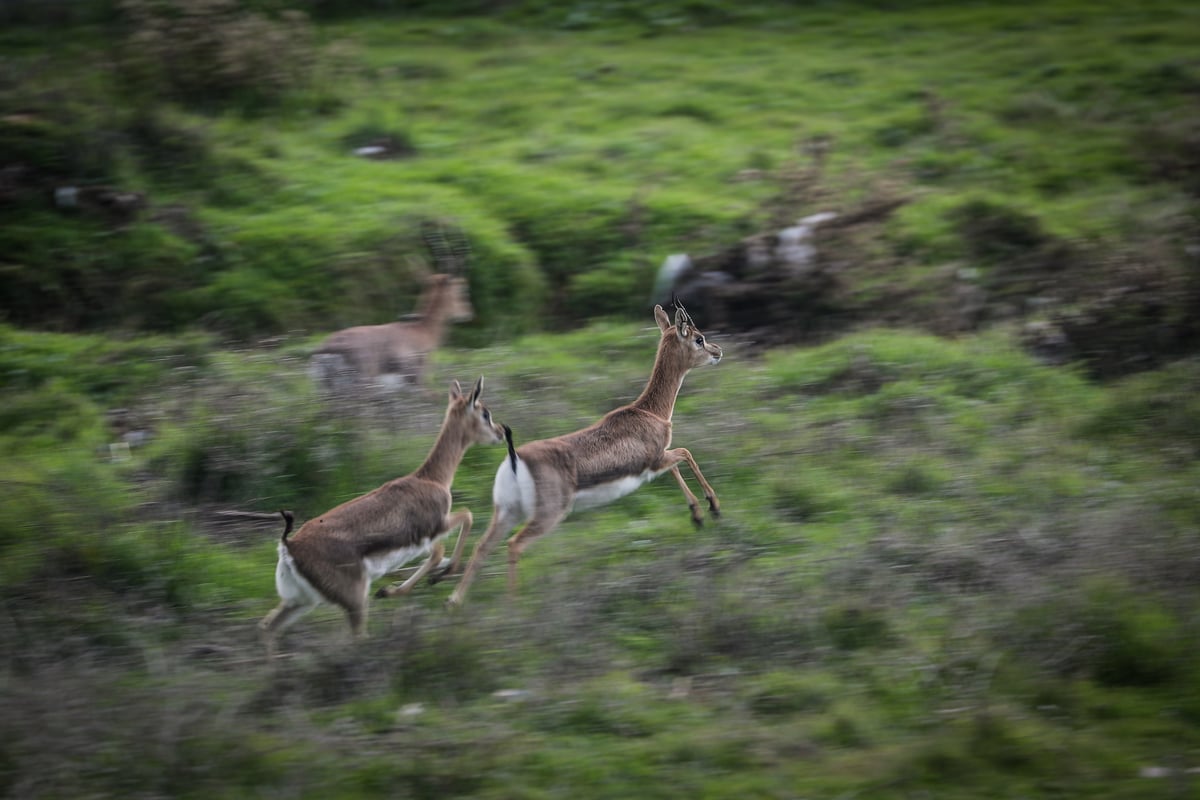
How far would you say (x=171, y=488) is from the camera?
826cm

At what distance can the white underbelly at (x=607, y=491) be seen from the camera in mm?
7621

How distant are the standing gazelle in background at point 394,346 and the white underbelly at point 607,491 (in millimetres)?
2541

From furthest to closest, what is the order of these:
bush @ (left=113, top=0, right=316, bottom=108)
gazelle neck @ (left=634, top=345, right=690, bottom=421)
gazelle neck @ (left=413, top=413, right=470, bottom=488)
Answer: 1. bush @ (left=113, top=0, right=316, bottom=108)
2. gazelle neck @ (left=634, top=345, right=690, bottom=421)
3. gazelle neck @ (left=413, top=413, right=470, bottom=488)

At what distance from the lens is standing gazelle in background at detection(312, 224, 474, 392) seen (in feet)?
31.7

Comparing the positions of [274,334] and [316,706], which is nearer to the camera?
[316,706]

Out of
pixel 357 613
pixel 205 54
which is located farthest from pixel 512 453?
pixel 205 54

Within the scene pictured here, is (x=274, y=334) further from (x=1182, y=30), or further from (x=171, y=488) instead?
(x=1182, y=30)

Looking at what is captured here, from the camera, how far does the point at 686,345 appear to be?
878 cm

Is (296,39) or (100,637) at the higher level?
(296,39)

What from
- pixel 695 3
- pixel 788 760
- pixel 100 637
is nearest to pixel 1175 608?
pixel 788 760

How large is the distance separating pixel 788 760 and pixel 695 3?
15.1 metres

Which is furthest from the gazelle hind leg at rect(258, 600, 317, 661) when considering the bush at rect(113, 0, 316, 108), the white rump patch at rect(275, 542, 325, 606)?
the bush at rect(113, 0, 316, 108)

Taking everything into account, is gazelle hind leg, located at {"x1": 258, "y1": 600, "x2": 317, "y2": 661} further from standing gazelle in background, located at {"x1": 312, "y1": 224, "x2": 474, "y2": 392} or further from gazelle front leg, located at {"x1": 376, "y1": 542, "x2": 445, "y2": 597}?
standing gazelle in background, located at {"x1": 312, "y1": 224, "x2": 474, "y2": 392}

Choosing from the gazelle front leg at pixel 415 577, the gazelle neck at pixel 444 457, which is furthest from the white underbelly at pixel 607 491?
the gazelle front leg at pixel 415 577
